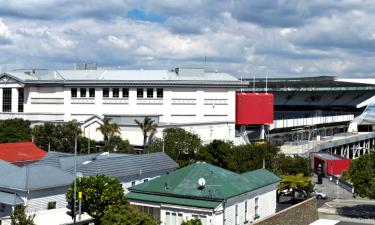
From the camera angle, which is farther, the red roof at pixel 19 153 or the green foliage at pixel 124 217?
the red roof at pixel 19 153

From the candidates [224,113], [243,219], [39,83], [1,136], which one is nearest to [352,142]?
[224,113]

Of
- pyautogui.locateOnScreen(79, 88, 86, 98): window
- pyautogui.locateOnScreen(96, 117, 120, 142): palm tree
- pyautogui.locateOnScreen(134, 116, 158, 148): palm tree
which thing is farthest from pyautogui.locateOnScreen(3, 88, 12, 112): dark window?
pyautogui.locateOnScreen(134, 116, 158, 148): palm tree

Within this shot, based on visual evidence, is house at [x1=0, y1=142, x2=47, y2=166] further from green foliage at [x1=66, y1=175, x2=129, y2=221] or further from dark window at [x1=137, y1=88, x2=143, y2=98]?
dark window at [x1=137, y1=88, x2=143, y2=98]

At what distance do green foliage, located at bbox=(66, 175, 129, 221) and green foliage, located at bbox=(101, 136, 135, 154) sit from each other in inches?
1840

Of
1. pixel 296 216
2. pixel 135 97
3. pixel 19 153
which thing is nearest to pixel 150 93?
pixel 135 97

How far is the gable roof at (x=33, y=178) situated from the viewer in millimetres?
43375

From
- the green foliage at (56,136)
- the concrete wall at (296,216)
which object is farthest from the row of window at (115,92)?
the concrete wall at (296,216)

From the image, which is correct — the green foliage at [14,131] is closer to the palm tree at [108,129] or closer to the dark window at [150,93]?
the palm tree at [108,129]

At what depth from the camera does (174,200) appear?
38.3 meters

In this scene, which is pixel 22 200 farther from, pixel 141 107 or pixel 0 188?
pixel 141 107

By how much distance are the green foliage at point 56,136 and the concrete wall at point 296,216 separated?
45.6m

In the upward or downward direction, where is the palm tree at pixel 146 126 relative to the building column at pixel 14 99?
downward

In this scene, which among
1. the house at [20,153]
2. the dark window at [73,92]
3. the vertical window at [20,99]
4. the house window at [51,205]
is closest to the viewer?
the house window at [51,205]

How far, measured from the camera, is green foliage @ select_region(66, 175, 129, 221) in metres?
37.2
